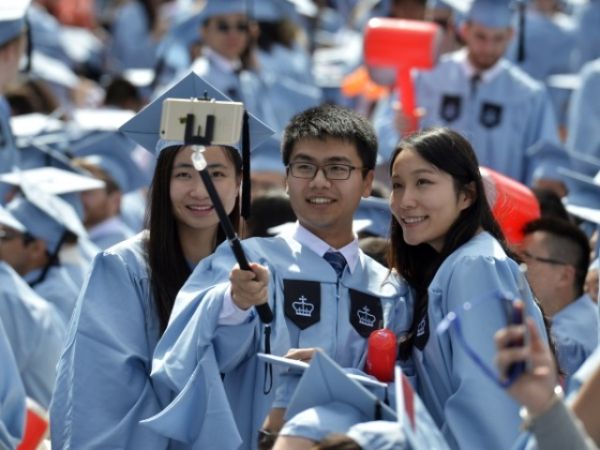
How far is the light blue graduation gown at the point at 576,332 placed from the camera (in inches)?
242

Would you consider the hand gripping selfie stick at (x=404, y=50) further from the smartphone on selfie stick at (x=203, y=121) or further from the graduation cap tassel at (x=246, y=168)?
the smartphone on selfie stick at (x=203, y=121)

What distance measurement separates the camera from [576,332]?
6227 mm

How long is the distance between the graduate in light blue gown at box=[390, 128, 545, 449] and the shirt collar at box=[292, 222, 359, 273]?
173 millimetres

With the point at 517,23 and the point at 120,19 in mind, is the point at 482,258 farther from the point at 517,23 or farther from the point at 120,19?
the point at 120,19

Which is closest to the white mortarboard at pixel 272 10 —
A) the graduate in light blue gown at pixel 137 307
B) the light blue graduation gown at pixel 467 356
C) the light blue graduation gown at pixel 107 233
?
the light blue graduation gown at pixel 107 233

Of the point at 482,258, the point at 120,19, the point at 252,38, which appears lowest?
the point at 120,19

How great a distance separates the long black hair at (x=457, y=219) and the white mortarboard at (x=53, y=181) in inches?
109

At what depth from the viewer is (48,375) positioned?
6887 millimetres

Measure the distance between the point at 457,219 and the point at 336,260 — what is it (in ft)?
1.39

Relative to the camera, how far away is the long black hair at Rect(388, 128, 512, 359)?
5.15 meters

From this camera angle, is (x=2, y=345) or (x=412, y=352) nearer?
(x=412, y=352)

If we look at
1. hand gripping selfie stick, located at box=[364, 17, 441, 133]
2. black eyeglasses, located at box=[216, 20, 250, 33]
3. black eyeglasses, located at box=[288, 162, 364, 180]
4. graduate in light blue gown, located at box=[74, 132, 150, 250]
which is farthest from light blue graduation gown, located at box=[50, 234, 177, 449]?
black eyeglasses, located at box=[216, 20, 250, 33]

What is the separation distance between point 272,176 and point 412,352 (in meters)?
3.92

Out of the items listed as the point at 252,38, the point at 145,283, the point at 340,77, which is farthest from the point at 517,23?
the point at 145,283
